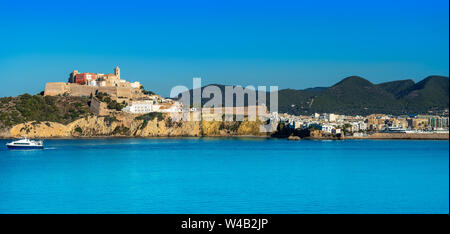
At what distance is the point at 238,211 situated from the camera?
10.0 meters

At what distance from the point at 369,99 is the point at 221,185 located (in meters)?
71.0

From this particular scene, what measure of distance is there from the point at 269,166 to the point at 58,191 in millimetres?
8268

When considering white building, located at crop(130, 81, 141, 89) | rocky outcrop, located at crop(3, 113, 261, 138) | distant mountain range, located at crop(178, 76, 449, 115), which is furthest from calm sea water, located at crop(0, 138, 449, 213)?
distant mountain range, located at crop(178, 76, 449, 115)

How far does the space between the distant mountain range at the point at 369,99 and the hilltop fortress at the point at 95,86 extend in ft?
113

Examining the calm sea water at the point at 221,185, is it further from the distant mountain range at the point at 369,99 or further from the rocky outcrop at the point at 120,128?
the distant mountain range at the point at 369,99

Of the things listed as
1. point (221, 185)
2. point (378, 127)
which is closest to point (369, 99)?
point (378, 127)

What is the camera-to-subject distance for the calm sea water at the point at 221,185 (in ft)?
34.9

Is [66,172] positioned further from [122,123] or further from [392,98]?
[392,98]

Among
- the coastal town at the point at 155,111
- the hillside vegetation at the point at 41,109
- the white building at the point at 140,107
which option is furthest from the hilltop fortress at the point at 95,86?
the white building at the point at 140,107

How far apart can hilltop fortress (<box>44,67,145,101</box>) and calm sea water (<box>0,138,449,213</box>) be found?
22011 millimetres

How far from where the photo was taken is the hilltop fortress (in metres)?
43.3

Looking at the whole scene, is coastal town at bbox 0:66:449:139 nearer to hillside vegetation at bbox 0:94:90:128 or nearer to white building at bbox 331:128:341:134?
white building at bbox 331:128:341:134

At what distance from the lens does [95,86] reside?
1719 inches

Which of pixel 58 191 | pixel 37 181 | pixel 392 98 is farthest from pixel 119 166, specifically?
pixel 392 98
